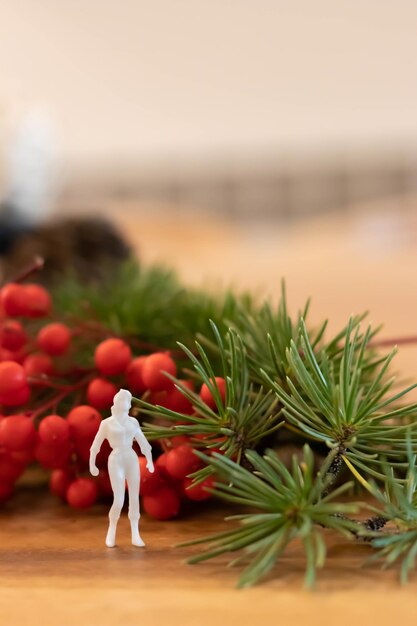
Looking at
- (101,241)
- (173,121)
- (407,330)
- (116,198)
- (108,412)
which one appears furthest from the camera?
(116,198)

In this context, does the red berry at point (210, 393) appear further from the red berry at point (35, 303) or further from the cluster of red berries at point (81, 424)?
the red berry at point (35, 303)

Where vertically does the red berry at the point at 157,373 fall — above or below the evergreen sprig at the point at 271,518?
above

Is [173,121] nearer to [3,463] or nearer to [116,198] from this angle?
[116,198]

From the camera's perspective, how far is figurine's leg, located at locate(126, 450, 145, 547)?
0.25 metres

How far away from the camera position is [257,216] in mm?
2717

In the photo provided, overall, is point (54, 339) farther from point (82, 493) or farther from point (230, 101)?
point (230, 101)

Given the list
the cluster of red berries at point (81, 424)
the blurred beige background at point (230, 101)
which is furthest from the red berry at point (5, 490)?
the blurred beige background at point (230, 101)

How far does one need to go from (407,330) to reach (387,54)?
1980 millimetres

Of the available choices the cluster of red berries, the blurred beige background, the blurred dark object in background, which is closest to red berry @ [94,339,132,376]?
the cluster of red berries

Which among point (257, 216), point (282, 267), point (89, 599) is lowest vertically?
point (89, 599)

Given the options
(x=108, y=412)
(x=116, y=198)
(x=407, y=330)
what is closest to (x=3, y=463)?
(x=108, y=412)

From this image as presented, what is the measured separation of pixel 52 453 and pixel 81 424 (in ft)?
0.05

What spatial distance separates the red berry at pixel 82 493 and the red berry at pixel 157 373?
46 mm

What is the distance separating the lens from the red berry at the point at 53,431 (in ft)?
0.91
